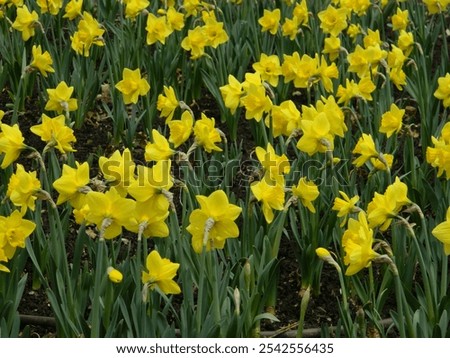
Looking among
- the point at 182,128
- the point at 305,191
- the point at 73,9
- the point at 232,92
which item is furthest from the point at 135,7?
the point at 305,191

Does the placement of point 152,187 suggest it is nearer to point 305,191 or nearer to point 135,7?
point 305,191

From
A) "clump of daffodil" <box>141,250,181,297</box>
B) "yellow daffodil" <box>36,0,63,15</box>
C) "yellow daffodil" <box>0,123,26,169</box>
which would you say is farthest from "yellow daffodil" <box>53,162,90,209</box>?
"yellow daffodil" <box>36,0,63,15</box>

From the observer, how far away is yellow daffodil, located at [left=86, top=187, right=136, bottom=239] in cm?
220

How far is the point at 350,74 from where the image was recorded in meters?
4.37

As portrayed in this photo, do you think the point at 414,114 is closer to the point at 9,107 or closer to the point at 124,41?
the point at 124,41

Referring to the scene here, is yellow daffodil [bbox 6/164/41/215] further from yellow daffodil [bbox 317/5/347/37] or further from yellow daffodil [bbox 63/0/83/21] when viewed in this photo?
yellow daffodil [bbox 317/5/347/37]

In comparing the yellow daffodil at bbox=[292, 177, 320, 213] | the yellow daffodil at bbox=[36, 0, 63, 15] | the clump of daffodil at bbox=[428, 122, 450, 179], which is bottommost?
the yellow daffodil at bbox=[292, 177, 320, 213]

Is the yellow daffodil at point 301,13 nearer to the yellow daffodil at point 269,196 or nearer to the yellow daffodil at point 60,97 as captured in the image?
the yellow daffodil at point 60,97

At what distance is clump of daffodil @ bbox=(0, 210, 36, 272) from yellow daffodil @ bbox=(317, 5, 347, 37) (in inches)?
99.2

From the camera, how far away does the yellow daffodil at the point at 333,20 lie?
175 inches

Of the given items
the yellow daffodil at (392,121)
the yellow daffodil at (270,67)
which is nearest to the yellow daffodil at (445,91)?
the yellow daffodil at (392,121)

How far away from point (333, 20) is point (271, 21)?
341mm

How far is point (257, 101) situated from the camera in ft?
10.9

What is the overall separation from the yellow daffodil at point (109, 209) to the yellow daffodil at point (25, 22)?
7.64 feet
